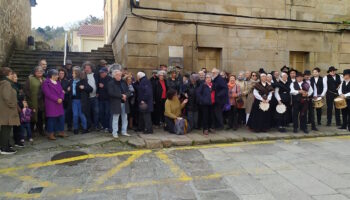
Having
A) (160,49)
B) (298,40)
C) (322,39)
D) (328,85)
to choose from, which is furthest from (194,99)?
(322,39)

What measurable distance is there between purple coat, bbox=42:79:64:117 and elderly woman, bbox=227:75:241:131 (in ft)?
14.8

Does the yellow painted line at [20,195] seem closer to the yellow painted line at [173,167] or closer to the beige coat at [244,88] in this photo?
the yellow painted line at [173,167]

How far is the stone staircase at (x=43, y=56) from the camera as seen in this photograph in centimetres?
1148

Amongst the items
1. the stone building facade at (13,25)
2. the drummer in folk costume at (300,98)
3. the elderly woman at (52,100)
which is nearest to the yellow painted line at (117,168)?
the elderly woman at (52,100)

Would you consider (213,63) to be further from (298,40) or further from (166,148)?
(166,148)

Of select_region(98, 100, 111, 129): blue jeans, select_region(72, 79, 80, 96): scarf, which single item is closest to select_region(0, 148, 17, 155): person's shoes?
select_region(72, 79, 80, 96): scarf

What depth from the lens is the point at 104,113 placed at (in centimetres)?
806

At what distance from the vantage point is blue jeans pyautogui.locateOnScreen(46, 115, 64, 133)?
713cm

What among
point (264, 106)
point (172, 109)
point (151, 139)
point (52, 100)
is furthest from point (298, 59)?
point (52, 100)

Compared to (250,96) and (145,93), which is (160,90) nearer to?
(145,93)

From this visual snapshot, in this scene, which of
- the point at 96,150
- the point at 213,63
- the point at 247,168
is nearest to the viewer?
the point at 247,168

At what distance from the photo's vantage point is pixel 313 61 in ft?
38.5

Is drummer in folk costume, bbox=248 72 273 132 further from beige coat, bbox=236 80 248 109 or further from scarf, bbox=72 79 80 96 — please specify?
scarf, bbox=72 79 80 96

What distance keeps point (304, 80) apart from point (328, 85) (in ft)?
4.62
